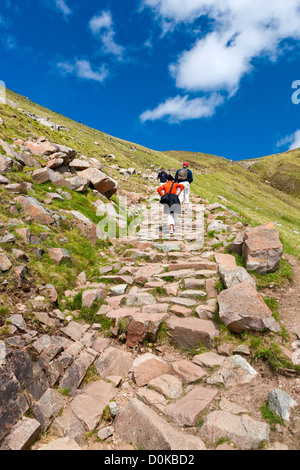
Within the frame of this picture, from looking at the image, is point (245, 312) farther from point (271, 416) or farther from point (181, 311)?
point (271, 416)

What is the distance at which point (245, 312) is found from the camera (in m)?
6.51

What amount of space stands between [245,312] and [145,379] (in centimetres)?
294

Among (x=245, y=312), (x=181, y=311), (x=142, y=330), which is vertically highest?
(x=245, y=312)

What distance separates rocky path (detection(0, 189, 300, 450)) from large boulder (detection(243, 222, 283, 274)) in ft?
3.46

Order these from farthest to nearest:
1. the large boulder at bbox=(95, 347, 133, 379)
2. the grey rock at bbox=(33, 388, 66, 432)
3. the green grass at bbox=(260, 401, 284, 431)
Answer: the large boulder at bbox=(95, 347, 133, 379) < the grey rock at bbox=(33, 388, 66, 432) < the green grass at bbox=(260, 401, 284, 431)

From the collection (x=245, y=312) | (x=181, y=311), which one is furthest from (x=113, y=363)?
(x=245, y=312)

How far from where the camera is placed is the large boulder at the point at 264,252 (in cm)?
889

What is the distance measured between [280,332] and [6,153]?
1720 cm

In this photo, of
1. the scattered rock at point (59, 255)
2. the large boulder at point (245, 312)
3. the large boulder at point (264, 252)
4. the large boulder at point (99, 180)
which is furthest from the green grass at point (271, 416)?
the large boulder at point (99, 180)

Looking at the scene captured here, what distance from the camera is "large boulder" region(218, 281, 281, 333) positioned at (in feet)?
20.8

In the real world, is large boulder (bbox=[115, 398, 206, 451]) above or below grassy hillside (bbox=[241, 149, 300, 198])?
below

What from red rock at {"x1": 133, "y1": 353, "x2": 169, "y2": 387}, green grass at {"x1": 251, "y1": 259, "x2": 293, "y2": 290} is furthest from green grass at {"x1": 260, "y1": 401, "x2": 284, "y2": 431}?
green grass at {"x1": 251, "y1": 259, "x2": 293, "y2": 290}

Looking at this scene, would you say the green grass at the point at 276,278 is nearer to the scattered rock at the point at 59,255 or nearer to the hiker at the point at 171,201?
the scattered rock at the point at 59,255

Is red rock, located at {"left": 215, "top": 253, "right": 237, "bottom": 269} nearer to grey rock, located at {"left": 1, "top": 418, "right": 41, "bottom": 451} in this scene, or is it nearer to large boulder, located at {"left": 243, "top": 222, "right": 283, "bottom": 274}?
large boulder, located at {"left": 243, "top": 222, "right": 283, "bottom": 274}
